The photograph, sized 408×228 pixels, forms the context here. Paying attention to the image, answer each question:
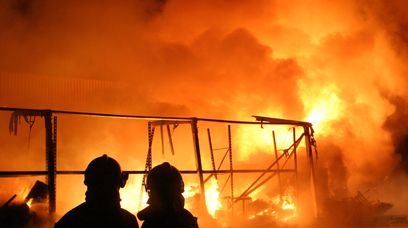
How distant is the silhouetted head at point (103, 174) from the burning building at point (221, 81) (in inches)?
357

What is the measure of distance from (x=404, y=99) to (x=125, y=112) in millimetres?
11872

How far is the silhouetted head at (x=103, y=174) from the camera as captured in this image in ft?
11.5

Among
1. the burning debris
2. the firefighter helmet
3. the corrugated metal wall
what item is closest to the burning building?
the corrugated metal wall

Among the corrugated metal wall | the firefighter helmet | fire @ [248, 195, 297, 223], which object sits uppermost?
the corrugated metal wall

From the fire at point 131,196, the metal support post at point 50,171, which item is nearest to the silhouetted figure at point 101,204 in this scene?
the metal support post at point 50,171

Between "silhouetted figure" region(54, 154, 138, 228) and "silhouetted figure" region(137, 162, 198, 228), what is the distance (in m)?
0.15

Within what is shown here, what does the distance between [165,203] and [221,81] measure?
490 inches

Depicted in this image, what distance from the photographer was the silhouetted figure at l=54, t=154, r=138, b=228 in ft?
10.9

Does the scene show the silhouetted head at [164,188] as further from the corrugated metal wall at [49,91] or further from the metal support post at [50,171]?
the corrugated metal wall at [49,91]

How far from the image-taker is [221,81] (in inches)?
627

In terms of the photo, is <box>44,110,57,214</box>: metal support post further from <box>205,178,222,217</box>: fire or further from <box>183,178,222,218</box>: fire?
<box>205,178,222,217</box>: fire

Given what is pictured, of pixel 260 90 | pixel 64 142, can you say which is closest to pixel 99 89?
pixel 64 142

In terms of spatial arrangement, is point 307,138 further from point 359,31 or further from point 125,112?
point 359,31

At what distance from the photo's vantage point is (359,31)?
59.3ft
